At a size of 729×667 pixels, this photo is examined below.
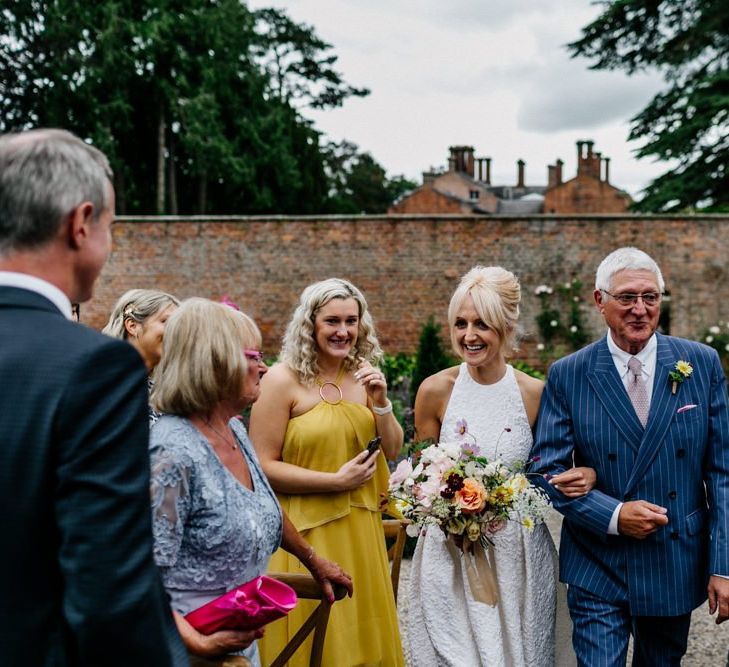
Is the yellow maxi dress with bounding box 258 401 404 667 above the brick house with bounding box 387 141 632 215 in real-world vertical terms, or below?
below

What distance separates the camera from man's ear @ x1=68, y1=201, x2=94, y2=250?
138 cm

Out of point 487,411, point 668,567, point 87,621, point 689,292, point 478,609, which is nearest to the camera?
point 87,621

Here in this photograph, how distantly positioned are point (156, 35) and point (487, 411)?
82.3 feet

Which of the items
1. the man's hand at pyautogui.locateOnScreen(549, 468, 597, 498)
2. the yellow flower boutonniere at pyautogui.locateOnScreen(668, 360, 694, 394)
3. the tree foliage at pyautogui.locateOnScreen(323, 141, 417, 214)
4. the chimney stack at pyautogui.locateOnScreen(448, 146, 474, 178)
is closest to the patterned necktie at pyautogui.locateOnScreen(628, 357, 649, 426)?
the yellow flower boutonniere at pyautogui.locateOnScreen(668, 360, 694, 394)

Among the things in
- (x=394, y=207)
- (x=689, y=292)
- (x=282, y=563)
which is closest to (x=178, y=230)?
(x=689, y=292)

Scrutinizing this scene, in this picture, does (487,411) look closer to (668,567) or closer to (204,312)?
(668,567)

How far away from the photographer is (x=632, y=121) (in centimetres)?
1892

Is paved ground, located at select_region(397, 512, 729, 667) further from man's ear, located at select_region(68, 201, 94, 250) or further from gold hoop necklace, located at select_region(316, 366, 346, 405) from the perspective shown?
man's ear, located at select_region(68, 201, 94, 250)

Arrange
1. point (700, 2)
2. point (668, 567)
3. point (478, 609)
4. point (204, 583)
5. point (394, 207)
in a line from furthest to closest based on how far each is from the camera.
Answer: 1. point (394, 207)
2. point (700, 2)
3. point (478, 609)
4. point (668, 567)
5. point (204, 583)

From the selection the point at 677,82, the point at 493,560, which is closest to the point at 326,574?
the point at 493,560

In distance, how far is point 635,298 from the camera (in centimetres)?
288

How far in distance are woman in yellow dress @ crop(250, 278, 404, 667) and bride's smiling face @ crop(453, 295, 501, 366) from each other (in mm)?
389

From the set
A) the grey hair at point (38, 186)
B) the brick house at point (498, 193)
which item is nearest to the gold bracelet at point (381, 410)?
the grey hair at point (38, 186)

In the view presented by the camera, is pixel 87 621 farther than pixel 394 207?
No
